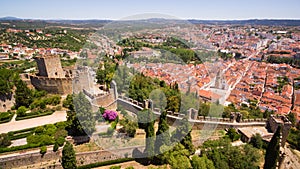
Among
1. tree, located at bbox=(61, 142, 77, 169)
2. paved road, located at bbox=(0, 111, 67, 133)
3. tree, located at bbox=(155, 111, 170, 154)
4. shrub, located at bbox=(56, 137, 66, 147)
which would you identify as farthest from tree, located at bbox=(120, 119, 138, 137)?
paved road, located at bbox=(0, 111, 67, 133)

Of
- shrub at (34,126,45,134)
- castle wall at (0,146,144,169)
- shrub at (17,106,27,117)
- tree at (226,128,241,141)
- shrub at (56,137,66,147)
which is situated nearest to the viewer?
castle wall at (0,146,144,169)

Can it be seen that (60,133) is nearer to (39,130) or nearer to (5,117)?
(39,130)

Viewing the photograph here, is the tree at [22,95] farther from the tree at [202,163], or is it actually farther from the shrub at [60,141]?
the tree at [202,163]

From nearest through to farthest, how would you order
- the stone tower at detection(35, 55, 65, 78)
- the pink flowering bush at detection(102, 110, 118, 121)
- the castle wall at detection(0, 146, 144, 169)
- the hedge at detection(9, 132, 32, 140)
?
the castle wall at detection(0, 146, 144, 169)
the hedge at detection(9, 132, 32, 140)
the pink flowering bush at detection(102, 110, 118, 121)
the stone tower at detection(35, 55, 65, 78)

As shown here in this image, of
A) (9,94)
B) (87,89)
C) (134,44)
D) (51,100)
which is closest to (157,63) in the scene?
(134,44)

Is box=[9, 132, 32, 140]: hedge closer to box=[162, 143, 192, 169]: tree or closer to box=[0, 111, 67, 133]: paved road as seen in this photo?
box=[0, 111, 67, 133]: paved road

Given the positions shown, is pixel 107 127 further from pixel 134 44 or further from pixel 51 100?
pixel 134 44
